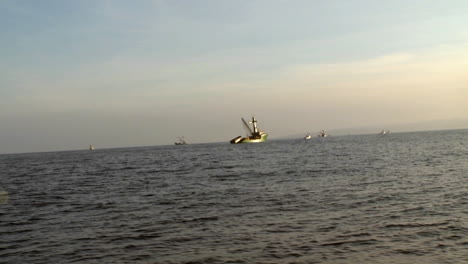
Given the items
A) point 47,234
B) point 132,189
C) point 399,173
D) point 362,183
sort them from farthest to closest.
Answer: point 399,173 → point 132,189 → point 362,183 → point 47,234

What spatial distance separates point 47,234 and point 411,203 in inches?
645

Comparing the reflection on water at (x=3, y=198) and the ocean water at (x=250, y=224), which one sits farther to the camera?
the reflection on water at (x=3, y=198)

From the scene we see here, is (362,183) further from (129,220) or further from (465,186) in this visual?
(129,220)

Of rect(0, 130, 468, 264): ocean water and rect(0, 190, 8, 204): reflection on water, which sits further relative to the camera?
rect(0, 190, 8, 204): reflection on water

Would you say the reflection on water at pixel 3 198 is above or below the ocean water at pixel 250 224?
above

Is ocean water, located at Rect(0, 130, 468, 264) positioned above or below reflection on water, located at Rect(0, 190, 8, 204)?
below

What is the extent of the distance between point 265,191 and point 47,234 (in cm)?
1375

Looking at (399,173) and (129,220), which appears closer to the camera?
(129,220)

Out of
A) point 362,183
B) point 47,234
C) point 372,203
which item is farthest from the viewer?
point 362,183

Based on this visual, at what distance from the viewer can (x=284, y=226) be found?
648 inches

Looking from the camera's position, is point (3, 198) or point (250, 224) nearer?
point (250, 224)

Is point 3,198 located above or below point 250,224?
above

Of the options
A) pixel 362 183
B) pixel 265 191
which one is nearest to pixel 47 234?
pixel 265 191

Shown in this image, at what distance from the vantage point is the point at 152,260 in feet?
41.8
